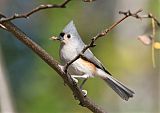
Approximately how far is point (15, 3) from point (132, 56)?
2.23 metres

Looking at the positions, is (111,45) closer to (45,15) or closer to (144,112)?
(45,15)

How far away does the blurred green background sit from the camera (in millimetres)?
5957

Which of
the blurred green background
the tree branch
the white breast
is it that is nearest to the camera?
the tree branch

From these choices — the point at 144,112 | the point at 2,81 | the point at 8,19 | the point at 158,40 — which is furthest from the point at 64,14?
the point at 8,19

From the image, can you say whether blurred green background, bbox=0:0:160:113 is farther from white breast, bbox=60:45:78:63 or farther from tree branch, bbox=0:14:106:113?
tree branch, bbox=0:14:106:113

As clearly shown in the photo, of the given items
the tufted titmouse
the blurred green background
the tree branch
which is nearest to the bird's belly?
the tufted titmouse

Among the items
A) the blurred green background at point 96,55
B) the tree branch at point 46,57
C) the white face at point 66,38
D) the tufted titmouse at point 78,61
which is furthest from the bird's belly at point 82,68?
the blurred green background at point 96,55

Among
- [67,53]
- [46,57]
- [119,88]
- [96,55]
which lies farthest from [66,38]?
[96,55]

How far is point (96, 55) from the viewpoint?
23.1ft

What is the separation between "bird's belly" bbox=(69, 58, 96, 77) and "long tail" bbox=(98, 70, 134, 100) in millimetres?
68

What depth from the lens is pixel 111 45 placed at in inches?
291

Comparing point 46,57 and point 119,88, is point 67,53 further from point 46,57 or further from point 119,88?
point 46,57

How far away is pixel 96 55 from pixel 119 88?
12.6 feet

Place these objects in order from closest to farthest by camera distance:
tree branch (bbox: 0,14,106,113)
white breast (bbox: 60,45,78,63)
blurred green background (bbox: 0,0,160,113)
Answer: tree branch (bbox: 0,14,106,113)
white breast (bbox: 60,45,78,63)
blurred green background (bbox: 0,0,160,113)
